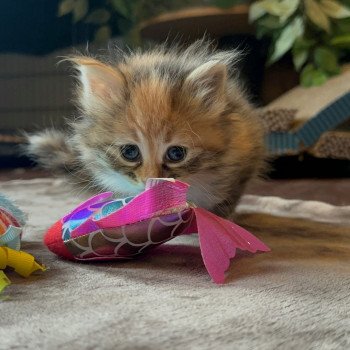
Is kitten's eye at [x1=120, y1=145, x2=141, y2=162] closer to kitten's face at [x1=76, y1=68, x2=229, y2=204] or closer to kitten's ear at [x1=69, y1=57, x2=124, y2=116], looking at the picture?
kitten's face at [x1=76, y1=68, x2=229, y2=204]

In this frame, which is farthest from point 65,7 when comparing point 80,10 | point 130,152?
point 130,152

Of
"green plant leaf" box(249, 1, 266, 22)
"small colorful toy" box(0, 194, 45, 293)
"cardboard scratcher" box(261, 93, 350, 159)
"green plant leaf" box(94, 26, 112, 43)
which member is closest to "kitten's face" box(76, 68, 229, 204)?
"small colorful toy" box(0, 194, 45, 293)

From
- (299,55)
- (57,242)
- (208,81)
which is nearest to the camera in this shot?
(57,242)

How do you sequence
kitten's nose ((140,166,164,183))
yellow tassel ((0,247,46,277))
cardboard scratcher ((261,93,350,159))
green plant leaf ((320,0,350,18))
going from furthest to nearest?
green plant leaf ((320,0,350,18)) → cardboard scratcher ((261,93,350,159)) → kitten's nose ((140,166,164,183)) → yellow tassel ((0,247,46,277))

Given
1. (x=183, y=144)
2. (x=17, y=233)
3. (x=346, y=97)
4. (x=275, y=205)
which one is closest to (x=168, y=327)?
(x=17, y=233)

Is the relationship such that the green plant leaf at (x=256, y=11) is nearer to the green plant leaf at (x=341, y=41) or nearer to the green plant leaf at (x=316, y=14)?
the green plant leaf at (x=316, y=14)

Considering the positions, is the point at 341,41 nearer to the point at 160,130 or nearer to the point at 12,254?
the point at 160,130
